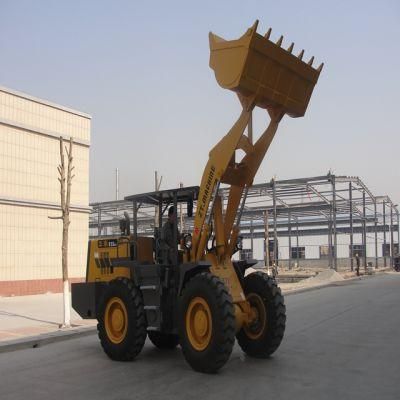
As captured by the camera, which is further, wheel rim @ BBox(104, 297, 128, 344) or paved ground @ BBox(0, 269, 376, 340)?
paved ground @ BBox(0, 269, 376, 340)

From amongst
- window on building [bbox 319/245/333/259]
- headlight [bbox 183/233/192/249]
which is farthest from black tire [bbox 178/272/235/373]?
window on building [bbox 319/245/333/259]

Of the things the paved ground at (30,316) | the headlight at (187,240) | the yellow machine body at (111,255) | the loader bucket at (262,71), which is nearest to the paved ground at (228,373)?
the yellow machine body at (111,255)

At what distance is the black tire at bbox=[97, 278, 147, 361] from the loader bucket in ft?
11.9

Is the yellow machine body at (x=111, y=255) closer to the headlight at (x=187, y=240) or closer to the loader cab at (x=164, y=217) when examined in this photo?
the loader cab at (x=164, y=217)

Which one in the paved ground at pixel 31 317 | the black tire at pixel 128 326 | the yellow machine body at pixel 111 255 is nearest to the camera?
the black tire at pixel 128 326

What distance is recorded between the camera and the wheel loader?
7.72 metres

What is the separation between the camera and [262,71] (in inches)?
314

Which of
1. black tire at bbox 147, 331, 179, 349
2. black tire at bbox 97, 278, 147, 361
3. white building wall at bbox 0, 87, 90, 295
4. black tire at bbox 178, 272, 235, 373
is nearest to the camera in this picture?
black tire at bbox 178, 272, 235, 373

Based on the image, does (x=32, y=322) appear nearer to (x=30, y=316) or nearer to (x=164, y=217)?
(x=30, y=316)

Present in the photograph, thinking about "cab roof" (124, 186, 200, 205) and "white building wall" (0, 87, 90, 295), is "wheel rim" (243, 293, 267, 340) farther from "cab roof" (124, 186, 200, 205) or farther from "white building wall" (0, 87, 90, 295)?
"white building wall" (0, 87, 90, 295)

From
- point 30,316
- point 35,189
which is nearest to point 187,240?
point 30,316

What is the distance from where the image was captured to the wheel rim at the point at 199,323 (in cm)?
770

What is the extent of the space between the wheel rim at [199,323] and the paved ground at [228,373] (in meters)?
0.45

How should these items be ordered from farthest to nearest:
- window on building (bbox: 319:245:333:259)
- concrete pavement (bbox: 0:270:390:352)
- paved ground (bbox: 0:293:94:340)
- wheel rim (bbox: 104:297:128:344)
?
1. window on building (bbox: 319:245:333:259)
2. paved ground (bbox: 0:293:94:340)
3. concrete pavement (bbox: 0:270:390:352)
4. wheel rim (bbox: 104:297:128:344)
